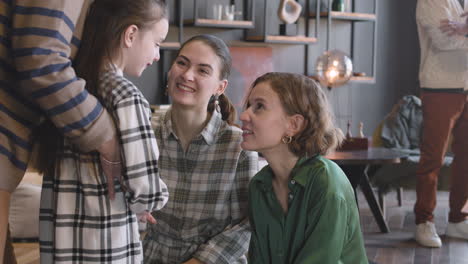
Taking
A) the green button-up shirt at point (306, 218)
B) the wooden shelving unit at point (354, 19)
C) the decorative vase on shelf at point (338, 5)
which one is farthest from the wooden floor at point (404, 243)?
the decorative vase on shelf at point (338, 5)

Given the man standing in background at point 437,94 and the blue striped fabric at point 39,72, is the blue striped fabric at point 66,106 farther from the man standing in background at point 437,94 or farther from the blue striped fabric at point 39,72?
the man standing in background at point 437,94

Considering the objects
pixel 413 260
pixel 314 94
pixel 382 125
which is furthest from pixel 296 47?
pixel 314 94

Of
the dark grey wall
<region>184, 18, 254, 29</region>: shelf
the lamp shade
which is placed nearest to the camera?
the lamp shade

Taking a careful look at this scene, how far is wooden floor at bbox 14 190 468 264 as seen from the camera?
10.9 ft

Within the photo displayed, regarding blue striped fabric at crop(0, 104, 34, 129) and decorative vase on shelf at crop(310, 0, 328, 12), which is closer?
blue striped fabric at crop(0, 104, 34, 129)

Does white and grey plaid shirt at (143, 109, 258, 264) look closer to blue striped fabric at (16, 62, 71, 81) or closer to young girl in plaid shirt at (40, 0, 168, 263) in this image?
young girl in plaid shirt at (40, 0, 168, 263)

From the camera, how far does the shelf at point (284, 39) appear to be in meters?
5.99

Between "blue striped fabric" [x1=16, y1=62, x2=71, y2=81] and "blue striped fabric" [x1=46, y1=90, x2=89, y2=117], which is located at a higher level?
"blue striped fabric" [x1=16, y1=62, x2=71, y2=81]

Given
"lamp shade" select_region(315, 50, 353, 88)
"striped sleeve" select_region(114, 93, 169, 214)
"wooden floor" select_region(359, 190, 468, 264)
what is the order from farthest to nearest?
1. "lamp shade" select_region(315, 50, 353, 88)
2. "wooden floor" select_region(359, 190, 468, 264)
3. "striped sleeve" select_region(114, 93, 169, 214)

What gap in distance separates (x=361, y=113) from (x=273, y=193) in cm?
517

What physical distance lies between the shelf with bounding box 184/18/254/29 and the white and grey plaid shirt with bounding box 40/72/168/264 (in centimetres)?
431

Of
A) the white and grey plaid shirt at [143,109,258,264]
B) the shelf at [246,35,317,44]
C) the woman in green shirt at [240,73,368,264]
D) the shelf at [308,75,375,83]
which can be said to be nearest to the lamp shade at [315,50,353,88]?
the shelf at [246,35,317,44]

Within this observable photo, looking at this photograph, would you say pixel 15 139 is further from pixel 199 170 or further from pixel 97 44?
pixel 199 170

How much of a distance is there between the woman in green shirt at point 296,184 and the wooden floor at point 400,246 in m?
1.32
